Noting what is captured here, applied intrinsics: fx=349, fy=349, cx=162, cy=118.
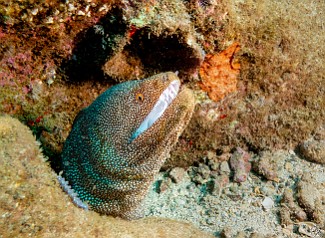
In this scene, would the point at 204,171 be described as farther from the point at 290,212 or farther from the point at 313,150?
the point at 313,150

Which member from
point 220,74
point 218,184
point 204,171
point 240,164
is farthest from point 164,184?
point 220,74

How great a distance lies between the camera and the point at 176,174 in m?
4.08

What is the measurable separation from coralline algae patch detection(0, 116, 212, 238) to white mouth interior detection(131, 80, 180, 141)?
74 cm

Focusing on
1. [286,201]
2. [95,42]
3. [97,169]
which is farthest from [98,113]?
[286,201]

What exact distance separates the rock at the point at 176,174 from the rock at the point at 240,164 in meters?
0.59

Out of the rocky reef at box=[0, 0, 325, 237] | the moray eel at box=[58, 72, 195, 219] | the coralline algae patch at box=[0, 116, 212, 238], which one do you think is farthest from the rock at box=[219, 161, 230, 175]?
the moray eel at box=[58, 72, 195, 219]

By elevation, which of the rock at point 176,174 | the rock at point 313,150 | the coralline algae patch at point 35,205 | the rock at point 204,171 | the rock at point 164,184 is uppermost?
the coralline algae patch at point 35,205

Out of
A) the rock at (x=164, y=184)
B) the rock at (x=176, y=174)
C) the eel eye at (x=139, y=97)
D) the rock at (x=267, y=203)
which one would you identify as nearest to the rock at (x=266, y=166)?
the rock at (x=267, y=203)

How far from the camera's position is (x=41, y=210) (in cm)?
241

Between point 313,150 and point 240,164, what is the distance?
2.79 feet

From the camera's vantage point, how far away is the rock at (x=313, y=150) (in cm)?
395

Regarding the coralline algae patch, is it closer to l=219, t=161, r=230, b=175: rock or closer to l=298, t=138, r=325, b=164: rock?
l=219, t=161, r=230, b=175: rock

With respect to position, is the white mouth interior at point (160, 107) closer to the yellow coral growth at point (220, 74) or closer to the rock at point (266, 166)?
the yellow coral growth at point (220, 74)

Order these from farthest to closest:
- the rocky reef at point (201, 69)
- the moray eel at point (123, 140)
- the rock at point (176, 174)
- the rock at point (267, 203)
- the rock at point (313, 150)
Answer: the rock at point (176, 174)
the rock at point (313, 150)
the rock at point (267, 203)
the rocky reef at point (201, 69)
the moray eel at point (123, 140)
